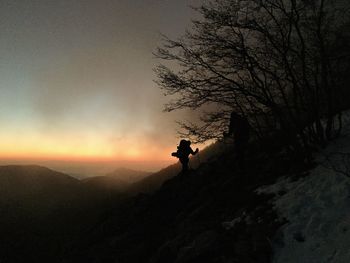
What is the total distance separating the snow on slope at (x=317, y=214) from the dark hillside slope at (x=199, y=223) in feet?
1.48

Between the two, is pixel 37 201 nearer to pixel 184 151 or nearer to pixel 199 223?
pixel 184 151

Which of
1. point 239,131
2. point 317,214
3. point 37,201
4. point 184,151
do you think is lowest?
point 317,214

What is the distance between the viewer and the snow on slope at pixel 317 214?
838cm

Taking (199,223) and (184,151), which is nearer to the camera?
(199,223)

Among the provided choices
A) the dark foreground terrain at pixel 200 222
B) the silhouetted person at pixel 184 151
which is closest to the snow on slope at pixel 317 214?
the dark foreground terrain at pixel 200 222

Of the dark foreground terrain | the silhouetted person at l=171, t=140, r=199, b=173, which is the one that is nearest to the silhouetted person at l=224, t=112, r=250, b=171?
the dark foreground terrain

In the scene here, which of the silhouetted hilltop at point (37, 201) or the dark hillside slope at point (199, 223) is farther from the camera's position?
the silhouetted hilltop at point (37, 201)

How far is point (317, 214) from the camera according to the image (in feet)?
31.1

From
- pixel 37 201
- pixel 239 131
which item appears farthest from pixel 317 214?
pixel 37 201

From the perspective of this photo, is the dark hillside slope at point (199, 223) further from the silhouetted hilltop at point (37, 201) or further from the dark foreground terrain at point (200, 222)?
the silhouetted hilltop at point (37, 201)

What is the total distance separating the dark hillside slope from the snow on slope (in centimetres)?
45

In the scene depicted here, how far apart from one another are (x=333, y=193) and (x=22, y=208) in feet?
430

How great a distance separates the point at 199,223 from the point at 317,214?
14.8 feet

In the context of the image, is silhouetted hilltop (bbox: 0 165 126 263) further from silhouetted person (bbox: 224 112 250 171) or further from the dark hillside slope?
silhouetted person (bbox: 224 112 250 171)
